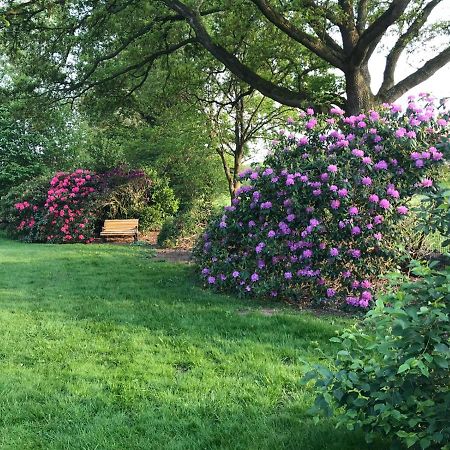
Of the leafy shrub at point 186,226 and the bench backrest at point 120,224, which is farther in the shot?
the bench backrest at point 120,224

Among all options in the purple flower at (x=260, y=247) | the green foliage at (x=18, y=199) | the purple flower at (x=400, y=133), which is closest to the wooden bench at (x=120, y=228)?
the green foliage at (x=18, y=199)

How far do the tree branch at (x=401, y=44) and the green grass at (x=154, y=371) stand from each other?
5.79m

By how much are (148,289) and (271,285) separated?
73.3 inches

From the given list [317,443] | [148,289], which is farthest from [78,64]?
[317,443]

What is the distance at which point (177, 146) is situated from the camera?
14258 millimetres

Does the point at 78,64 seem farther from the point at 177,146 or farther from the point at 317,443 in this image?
the point at 317,443

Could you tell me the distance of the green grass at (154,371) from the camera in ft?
9.12

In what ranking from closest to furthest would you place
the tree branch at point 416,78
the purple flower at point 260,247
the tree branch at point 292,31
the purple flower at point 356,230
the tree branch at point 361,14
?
1. the purple flower at point 356,230
2. the purple flower at point 260,247
3. the tree branch at point 292,31
4. the tree branch at point 416,78
5. the tree branch at point 361,14

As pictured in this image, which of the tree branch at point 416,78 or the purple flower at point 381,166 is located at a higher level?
the tree branch at point 416,78

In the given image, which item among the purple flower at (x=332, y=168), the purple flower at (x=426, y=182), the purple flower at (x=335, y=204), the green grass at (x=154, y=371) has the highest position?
the purple flower at (x=426, y=182)

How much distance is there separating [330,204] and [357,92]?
3.81m

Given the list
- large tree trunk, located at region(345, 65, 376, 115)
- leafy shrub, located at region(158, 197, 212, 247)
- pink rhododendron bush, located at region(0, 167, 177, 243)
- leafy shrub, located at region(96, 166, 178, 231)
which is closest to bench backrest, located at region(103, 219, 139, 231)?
pink rhododendron bush, located at region(0, 167, 177, 243)

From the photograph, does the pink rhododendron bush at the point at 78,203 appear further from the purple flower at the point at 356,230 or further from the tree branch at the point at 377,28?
the purple flower at the point at 356,230

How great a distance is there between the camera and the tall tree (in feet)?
27.3
